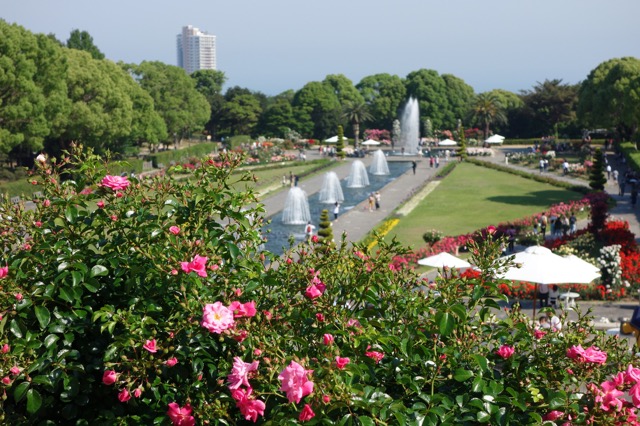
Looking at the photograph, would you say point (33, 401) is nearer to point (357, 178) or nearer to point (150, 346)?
point (150, 346)

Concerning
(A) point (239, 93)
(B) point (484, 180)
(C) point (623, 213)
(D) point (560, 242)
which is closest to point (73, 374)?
(D) point (560, 242)

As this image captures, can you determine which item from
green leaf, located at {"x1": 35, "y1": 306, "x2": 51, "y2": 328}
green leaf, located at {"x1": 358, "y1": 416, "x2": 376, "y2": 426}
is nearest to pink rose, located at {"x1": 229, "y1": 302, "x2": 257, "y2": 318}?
green leaf, located at {"x1": 358, "y1": 416, "x2": 376, "y2": 426}

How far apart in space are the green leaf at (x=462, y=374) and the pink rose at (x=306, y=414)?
1107 millimetres

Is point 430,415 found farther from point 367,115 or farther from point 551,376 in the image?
point 367,115

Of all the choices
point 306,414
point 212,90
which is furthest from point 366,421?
point 212,90

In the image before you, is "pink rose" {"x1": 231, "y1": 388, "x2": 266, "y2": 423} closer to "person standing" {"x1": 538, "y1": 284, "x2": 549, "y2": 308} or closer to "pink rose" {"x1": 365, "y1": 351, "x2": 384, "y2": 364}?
"pink rose" {"x1": 365, "y1": 351, "x2": 384, "y2": 364}

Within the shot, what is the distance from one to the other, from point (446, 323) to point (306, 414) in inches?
51.2

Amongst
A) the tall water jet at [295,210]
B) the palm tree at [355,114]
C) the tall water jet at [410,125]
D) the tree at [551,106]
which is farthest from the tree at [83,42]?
the tall water jet at [295,210]

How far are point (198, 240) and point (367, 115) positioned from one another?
80518mm

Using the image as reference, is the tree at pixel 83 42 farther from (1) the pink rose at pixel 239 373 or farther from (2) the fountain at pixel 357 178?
(1) the pink rose at pixel 239 373

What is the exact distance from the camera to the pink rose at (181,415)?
5.23 metres

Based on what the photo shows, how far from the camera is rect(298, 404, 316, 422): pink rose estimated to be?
4878mm

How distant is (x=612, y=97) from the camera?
2368 inches

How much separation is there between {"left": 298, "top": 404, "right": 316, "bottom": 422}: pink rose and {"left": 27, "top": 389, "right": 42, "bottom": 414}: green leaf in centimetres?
181
